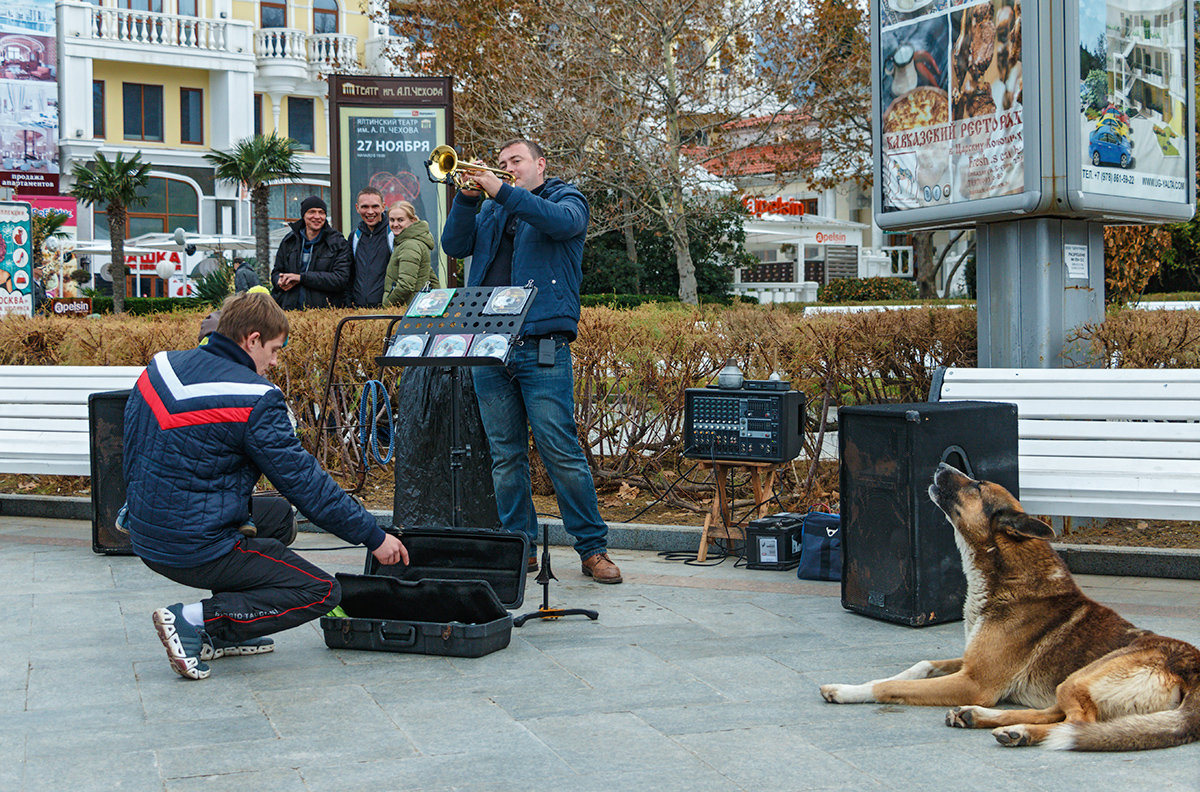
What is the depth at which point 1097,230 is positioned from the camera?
315 inches

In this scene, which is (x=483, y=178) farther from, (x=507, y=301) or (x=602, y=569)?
(x=602, y=569)

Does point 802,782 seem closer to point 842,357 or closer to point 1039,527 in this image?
point 1039,527

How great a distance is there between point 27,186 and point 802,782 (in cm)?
4261

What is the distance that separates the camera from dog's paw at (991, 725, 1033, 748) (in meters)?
4.01

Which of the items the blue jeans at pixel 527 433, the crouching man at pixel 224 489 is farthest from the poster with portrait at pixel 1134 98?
the crouching man at pixel 224 489

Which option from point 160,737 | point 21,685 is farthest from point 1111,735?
point 21,685

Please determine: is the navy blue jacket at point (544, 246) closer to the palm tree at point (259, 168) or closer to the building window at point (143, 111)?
the palm tree at point (259, 168)

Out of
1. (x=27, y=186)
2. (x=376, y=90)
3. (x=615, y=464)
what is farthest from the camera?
(x=27, y=186)

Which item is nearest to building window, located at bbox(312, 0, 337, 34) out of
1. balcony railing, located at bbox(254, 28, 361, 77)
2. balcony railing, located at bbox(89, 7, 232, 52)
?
balcony railing, located at bbox(254, 28, 361, 77)

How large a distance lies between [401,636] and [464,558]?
720 millimetres

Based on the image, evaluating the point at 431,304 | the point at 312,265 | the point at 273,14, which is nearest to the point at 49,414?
the point at 312,265

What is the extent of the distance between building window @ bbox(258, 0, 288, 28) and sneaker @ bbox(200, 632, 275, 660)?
44.1 metres

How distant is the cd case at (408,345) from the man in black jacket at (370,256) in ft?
15.3

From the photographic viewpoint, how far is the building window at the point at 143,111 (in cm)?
4388
